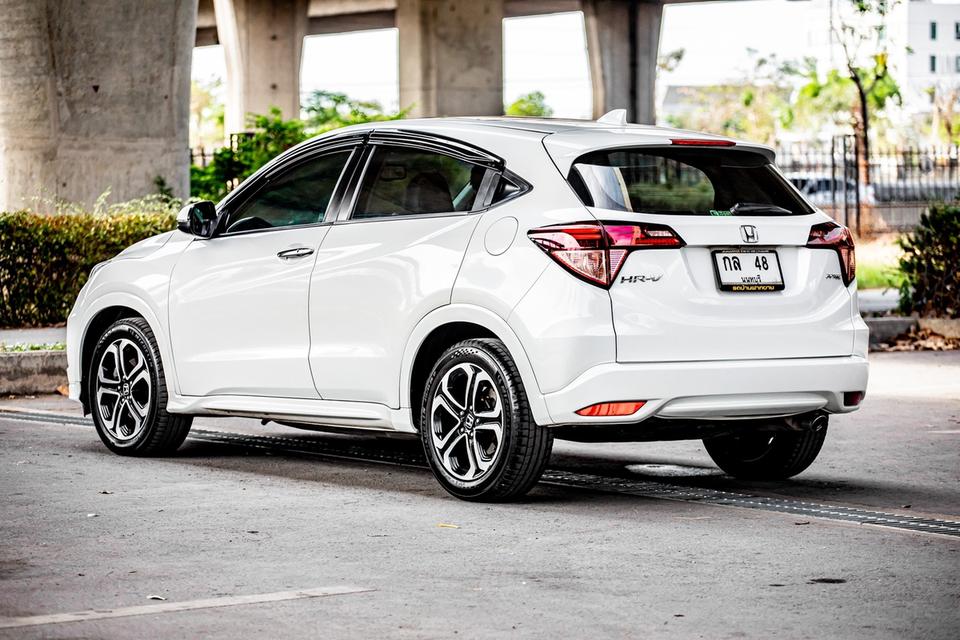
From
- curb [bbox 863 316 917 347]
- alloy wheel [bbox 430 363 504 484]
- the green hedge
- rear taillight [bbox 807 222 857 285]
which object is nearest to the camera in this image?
alloy wheel [bbox 430 363 504 484]

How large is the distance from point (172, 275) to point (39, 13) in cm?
926

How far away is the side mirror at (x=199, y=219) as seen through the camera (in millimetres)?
8773

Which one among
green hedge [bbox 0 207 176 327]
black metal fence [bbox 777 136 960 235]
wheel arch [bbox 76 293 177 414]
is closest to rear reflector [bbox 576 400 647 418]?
wheel arch [bbox 76 293 177 414]

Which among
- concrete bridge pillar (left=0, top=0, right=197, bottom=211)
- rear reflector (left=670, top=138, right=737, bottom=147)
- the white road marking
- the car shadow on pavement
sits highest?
concrete bridge pillar (left=0, top=0, right=197, bottom=211)

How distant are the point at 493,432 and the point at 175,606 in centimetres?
240

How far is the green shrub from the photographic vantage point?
16.1 meters

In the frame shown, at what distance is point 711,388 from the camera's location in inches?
281

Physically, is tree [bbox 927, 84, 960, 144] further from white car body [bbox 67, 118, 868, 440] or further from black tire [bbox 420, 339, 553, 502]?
black tire [bbox 420, 339, 553, 502]

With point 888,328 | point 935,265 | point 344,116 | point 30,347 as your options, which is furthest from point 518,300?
point 344,116

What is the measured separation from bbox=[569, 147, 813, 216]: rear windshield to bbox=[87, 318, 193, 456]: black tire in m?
2.93

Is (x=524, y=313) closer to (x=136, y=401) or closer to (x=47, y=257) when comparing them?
(x=136, y=401)

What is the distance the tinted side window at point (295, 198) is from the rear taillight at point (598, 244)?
5.63 feet

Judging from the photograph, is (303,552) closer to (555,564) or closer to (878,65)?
(555,564)

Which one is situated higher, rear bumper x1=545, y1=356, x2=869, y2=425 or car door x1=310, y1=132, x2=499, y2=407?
car door x1=310, y1=132, x2=499, y2=407
